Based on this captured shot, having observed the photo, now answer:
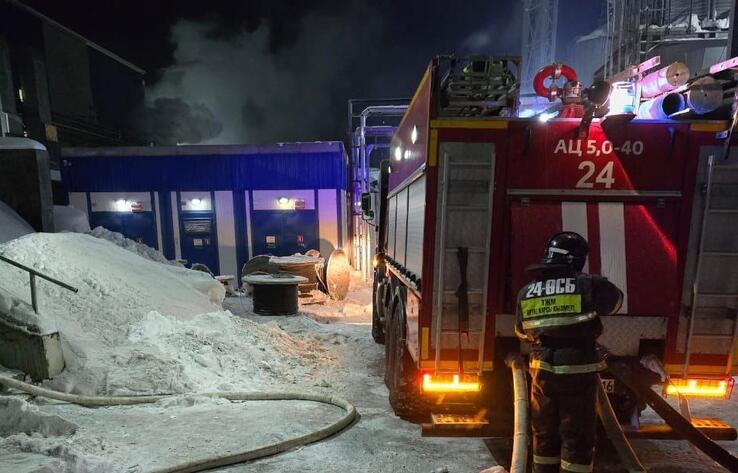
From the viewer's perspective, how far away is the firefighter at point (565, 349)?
2891mm

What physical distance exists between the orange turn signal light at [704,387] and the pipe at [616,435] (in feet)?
3.37

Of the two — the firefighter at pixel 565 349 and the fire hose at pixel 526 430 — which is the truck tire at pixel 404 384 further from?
the firefighter at pixel 565 349

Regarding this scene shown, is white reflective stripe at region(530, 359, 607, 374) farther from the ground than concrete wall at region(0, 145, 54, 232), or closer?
closer

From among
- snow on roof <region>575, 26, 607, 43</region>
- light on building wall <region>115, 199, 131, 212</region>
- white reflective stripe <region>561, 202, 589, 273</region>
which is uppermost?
snow on roof <region>575, 26, 607, 43</region>

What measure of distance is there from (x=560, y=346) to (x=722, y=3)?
17.3m

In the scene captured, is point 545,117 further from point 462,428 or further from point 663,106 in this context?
point 462,428

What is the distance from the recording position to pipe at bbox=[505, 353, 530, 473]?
116 inches

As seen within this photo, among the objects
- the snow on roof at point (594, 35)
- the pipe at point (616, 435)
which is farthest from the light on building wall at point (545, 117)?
the snow on roof at point (594, 35)

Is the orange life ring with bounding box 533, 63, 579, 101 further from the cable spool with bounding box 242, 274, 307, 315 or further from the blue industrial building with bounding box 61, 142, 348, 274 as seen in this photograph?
the blue industrial building with bounding box 61, 142, 348, 274

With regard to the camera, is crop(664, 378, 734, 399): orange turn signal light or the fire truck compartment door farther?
crop(664, 378, 734, 399): orange turn signal light

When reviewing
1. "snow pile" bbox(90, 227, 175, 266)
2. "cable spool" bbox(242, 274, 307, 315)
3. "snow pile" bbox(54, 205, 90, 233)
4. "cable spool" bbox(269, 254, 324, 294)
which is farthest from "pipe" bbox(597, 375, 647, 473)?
"snow pile" bbox(54, 205, 90, 233)

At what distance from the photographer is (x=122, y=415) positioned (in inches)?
165

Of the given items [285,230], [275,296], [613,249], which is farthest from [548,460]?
[285,230]

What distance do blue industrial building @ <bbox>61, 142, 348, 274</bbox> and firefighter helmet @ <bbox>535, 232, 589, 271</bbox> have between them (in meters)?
13.5
